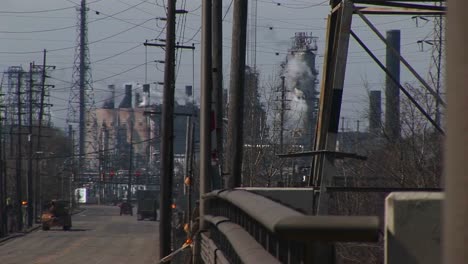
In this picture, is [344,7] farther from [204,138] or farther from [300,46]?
[300,46]

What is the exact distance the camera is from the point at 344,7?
1344 centimetres

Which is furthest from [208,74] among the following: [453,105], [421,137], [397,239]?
[453,105]

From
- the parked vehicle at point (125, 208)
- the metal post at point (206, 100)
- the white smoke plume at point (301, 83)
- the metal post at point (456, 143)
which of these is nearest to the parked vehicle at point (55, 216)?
the white smoke plume at point (301, 83)

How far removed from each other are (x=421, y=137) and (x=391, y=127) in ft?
10.5

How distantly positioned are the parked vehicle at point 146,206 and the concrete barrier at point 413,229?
113 meters

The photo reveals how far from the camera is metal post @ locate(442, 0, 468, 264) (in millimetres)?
2322

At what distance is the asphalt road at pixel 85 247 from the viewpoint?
186ft

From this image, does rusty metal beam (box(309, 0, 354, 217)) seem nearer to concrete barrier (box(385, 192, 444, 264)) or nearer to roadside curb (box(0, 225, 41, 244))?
concrete barrier (box(385, 192, 444, 264))

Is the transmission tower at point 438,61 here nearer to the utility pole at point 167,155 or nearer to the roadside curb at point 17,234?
the utility pole at point 167,155

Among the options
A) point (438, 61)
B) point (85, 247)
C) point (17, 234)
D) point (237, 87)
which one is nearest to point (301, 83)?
point (17, 234)

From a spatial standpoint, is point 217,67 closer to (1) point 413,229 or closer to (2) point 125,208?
(1) point 413,229

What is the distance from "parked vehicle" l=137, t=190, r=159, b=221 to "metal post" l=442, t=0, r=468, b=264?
115 meters

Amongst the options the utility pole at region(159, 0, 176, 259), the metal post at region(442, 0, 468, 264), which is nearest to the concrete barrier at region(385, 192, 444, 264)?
the metal post at region(442, 0, 468, 264)

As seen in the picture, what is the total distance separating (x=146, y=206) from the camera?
11669 cm
